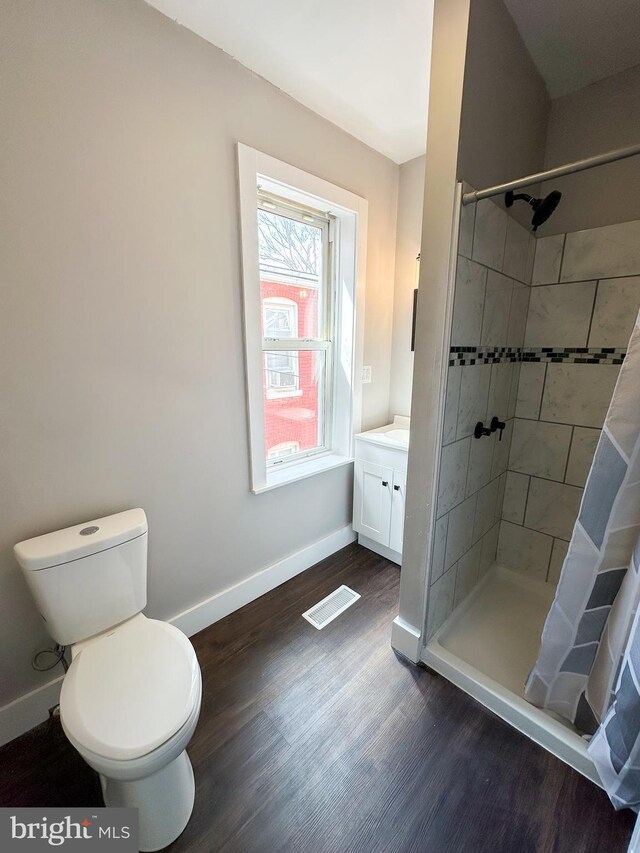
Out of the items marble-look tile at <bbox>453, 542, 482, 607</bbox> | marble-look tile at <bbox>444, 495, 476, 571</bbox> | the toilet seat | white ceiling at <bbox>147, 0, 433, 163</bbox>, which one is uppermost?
white ceiling at <bbox>147, 0, 433, 163</bbox>

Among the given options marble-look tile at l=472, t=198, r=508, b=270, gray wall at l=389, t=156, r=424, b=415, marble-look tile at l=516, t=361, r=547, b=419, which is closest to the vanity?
gray wall at l=389, t=156, r=424, b=415

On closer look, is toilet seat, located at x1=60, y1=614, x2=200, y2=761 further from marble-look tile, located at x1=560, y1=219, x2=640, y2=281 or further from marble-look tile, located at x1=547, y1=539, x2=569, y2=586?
marble-look tile, located at x1=560, y1=219, x2=640, y2=281

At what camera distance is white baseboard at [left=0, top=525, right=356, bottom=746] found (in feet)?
3.92

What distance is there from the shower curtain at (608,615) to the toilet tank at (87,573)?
4.77ft

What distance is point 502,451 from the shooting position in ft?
5.89

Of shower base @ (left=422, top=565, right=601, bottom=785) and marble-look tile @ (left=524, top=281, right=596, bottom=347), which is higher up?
marble-look tile @ (left=524, top=281, right=596, bottom=347)

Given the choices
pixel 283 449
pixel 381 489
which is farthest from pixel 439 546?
pixel 283 449

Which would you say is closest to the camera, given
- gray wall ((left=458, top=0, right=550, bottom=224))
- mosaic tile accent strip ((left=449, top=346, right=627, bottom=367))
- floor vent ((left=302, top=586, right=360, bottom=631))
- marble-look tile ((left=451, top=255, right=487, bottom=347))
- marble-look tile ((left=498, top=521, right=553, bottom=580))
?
gray wall ((left=458, top=0, right=550, bottom=224))

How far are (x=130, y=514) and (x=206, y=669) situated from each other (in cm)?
77

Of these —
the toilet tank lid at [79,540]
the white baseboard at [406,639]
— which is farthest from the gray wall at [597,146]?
the toilet tank lid at [79,540]

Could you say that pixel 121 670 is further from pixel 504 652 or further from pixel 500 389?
pixel 500 389

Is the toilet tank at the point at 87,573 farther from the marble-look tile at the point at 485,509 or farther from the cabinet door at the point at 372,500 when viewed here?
the marble-look tile at the point at 485,509

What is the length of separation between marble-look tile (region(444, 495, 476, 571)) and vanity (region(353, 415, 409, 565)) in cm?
38

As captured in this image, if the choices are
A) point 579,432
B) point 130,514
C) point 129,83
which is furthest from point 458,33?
point 130,514
